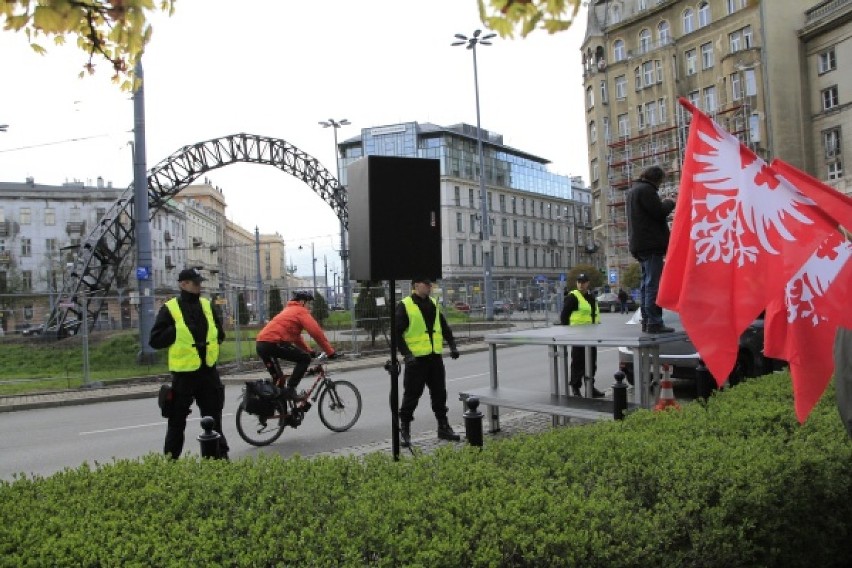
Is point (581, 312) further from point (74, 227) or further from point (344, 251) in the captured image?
point (74, 227)

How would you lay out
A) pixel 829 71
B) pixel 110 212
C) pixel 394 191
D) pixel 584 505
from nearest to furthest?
pixel 584 505 → pixel 394 191 → pixel 110 212 → pixel 829 71

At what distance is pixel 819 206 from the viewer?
4.04 metres

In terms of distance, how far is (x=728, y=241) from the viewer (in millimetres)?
4008

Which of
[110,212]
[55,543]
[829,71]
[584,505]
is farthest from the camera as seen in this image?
[829,71]

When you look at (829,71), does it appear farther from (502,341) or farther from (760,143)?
(502,341)

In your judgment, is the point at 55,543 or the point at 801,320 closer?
the point at 55,543

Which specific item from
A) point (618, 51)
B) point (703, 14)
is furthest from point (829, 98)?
point (618, 51)

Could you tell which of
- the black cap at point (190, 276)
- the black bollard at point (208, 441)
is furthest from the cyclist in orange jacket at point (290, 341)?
the black bollard at point (208, 441)

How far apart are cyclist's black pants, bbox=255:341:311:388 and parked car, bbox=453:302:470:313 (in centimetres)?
2194

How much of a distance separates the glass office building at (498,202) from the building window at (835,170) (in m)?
29.2

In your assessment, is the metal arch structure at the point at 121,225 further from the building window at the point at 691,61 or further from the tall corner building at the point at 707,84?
the building window at the point at 691,61

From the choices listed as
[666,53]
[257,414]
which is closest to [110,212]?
[257,414]

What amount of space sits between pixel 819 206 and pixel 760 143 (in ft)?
184

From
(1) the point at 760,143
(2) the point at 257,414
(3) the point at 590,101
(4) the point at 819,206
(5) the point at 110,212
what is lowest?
(2) the point at 257,414
